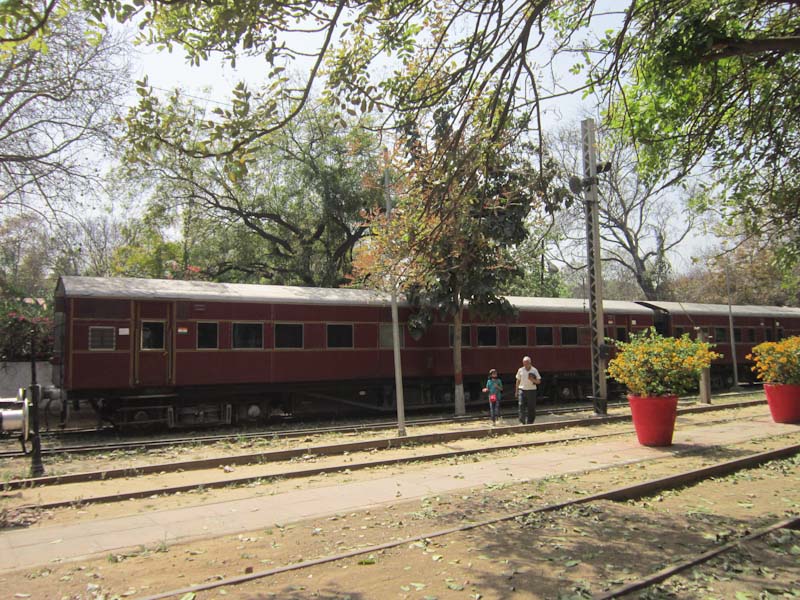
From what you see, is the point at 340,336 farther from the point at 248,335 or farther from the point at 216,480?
the point at 216,480

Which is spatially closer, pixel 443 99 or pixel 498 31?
pixel 498 31

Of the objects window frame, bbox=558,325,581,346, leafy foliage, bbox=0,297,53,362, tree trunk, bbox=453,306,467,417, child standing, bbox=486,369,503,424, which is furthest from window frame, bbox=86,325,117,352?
window frame, bbox=558,325,581,346

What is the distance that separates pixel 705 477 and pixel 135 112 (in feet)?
29.2

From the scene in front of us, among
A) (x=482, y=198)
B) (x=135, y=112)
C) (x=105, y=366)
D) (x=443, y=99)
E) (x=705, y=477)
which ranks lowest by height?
(x=705, y=477)

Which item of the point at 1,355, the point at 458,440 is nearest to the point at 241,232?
the point at 1,355

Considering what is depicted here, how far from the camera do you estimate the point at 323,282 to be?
26812 mm

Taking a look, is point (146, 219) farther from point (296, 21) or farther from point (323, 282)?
point (296, 21)

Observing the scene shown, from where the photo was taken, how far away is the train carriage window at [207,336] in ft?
49.3

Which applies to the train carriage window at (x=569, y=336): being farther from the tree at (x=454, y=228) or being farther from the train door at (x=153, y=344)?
the train door at (x=153, y=344)

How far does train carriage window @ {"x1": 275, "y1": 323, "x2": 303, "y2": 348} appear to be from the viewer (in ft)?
53.0

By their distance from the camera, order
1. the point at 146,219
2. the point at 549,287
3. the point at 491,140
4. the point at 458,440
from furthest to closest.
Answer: the point at 549,287 < the point at 146,219 < the point at 458,440 < the point at 491,140

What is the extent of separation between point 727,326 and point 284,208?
19.3m

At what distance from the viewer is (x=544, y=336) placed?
21.0m

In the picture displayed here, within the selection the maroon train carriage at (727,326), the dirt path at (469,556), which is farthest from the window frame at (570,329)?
the dirt path at (469,556)
